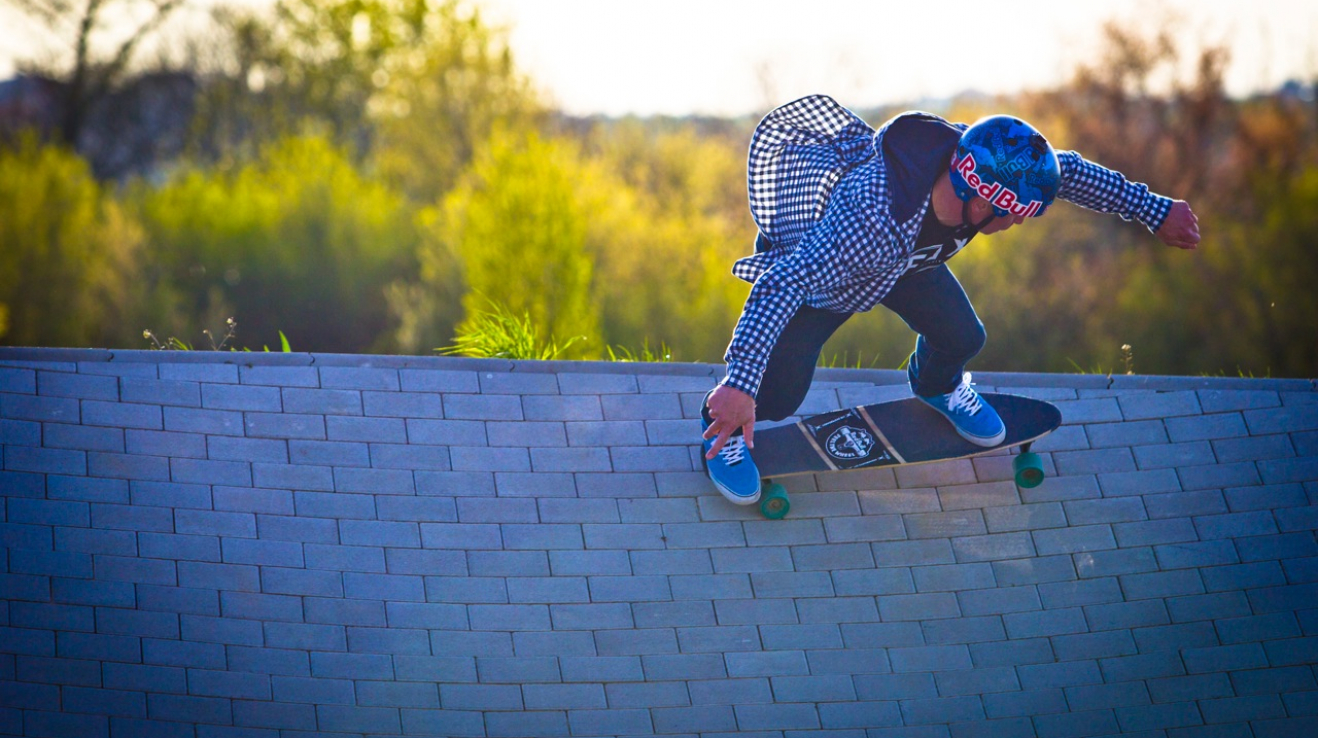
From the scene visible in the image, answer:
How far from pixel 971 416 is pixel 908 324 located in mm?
612

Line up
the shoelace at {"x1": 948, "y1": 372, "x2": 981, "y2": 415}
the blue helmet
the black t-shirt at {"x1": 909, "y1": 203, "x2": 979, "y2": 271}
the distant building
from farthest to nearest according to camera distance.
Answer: the distant building < the shoelace at {"x1": 948, "y1": 372, "x2": 981, "y2": 415} < the black t-shirt at {"x1": 909, "y1": 203, "x2": 979, "y2": 271} < the blue helmet

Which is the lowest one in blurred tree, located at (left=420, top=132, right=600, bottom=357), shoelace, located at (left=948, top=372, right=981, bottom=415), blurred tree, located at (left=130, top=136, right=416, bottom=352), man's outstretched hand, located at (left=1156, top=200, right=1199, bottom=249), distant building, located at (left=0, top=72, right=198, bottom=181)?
shoelace, located at (left=948, top=372, right=981, bottom=415)

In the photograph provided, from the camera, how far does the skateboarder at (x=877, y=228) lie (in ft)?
11.8

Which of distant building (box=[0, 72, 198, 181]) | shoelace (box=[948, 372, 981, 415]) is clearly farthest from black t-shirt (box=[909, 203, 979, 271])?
distant building (box=[0, 72, 198, 181])

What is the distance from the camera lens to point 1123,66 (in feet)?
84.7

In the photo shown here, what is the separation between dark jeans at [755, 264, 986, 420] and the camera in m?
4.32

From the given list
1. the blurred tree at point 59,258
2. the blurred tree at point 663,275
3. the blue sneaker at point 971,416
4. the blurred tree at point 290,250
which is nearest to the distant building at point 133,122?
the blurred tree at point 290,250

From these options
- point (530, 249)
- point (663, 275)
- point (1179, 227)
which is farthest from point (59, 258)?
point (1179, 227)

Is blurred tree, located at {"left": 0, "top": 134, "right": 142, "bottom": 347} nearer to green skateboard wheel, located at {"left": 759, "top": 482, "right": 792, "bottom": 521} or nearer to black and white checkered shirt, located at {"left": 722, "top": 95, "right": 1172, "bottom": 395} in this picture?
green skateboard wheel, located at {"left": 759, "top": 482, "right": 792, "bottom": 521}

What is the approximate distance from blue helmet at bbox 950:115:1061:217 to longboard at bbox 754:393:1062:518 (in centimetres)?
130

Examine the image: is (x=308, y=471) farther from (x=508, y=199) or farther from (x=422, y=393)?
(x=508, y=199)

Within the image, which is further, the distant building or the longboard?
the distant building

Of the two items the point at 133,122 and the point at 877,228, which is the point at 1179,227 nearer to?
the point at 877,228

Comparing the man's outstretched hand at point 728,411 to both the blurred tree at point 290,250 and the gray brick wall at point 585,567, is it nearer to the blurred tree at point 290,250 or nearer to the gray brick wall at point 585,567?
the gray brick wall at point 585,567
